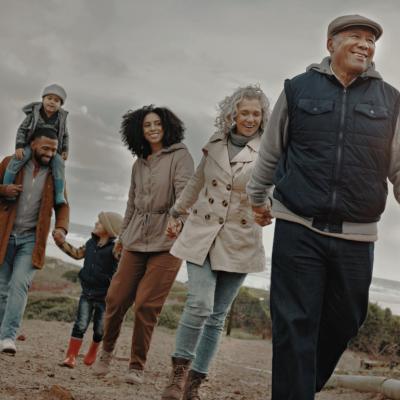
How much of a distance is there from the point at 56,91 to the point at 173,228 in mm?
3709

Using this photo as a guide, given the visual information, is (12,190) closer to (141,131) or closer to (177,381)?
(141,131)

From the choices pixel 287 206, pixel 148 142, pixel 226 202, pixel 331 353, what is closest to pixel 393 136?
pixel 287 206

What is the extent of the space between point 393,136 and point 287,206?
1.99 ft

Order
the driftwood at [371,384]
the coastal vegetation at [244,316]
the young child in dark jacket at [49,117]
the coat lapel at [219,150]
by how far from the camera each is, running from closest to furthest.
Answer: the coat lapel at [219,150]
the driftwood at [371,384]
the young child in dark jacket at [49,117]
the coastal vegetation at [244,316]

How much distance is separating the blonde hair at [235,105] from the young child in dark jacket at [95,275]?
262cm

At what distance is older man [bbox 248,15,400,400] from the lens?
330 centimetres

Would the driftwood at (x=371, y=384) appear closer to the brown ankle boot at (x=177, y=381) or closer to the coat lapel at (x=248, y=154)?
the brown ankle boot at (x=177, y=381)

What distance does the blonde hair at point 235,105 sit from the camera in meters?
4.84

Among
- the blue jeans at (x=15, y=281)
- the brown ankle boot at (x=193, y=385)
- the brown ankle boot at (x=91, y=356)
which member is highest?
the blue jeans at (x=15, y=281)

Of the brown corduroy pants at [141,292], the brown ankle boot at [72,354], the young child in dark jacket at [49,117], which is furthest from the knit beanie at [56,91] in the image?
the brown corduroy pants at [141,292]

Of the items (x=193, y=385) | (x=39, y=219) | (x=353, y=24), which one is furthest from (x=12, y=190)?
(x=353, y=24)

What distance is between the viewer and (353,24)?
3.38 m

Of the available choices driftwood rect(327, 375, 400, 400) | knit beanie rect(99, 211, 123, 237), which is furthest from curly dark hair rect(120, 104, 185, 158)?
driftwood rect(327, 375, 400, 400)

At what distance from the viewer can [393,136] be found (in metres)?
3.35
